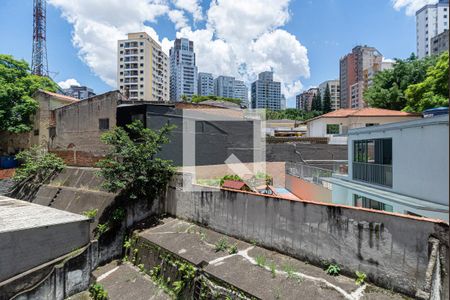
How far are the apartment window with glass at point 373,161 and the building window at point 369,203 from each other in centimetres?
67

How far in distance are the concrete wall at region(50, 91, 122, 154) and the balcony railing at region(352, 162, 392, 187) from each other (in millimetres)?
12620

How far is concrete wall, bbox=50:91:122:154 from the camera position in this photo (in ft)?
46.6

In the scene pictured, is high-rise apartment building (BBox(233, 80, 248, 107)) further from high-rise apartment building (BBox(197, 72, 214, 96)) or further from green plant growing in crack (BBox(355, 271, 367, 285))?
green plant growing in crack (BBox(355, 271, 367, 285))

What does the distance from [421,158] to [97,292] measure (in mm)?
10183

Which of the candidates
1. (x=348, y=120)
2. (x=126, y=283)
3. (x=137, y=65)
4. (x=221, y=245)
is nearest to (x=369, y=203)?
(x=221, y=245)

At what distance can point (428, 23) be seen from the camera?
7581 centimetres

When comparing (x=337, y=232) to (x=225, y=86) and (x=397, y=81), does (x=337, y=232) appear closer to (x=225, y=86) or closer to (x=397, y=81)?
(x=397, y=81)

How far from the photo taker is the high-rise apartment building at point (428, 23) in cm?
7281

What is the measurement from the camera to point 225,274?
5.97 meters

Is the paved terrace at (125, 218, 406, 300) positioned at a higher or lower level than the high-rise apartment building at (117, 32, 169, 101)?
lower

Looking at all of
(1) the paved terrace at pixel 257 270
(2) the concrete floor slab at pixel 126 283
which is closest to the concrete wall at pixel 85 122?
(2) the concrete floor slab at pixel 126 283

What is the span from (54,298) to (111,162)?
439cm

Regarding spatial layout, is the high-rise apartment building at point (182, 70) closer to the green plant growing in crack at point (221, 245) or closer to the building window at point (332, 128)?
the building window at point (332, 128)

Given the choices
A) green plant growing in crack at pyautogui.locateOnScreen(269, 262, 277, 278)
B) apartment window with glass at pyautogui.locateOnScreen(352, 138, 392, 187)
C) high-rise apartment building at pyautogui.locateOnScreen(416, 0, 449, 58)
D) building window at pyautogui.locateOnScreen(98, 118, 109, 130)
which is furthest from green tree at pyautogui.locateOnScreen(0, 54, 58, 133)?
high-rise apartment building at pyautogui.locateOnScreen(416, 0, 449, 58)
